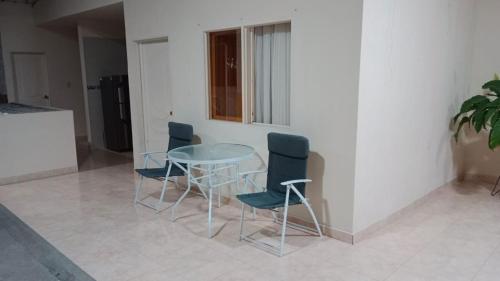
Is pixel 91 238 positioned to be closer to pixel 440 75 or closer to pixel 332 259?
pixel 332 259

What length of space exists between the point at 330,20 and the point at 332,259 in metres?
1.96

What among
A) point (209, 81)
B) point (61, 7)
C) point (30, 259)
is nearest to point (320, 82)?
point (209, 81)

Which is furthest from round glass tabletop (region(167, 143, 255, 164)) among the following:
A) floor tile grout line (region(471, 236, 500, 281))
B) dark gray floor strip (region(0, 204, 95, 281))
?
floor tile grout line (region(471, 236, 500, 281))

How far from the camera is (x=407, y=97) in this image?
3904mm

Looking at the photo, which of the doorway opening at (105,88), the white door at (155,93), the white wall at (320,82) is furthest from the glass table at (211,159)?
the doorway opening at (105,88)

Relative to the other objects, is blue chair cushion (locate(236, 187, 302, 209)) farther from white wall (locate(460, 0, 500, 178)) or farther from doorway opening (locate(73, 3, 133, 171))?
doorway opening (locate(73, 3, 133, 171))

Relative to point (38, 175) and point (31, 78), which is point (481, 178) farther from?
point (31, 78)

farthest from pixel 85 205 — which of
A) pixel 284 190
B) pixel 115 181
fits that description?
pixel 284 190

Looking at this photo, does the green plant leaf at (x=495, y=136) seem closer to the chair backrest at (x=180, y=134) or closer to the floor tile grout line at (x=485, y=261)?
the floor tile grout line at (x=485, y=261)

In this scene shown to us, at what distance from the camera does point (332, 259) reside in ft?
10.3

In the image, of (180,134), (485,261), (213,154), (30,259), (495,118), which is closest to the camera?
(485,261)

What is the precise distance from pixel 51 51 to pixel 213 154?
22.2 feet

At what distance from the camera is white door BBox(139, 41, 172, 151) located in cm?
539

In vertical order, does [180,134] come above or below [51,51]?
below
